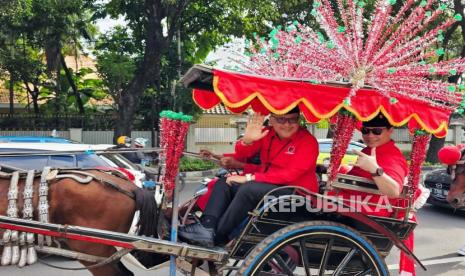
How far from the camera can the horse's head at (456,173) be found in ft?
14.5

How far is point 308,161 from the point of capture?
3320mm

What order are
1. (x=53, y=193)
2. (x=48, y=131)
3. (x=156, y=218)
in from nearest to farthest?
(x=53, y=193) → (x=156, y=218) → (x=48, y=131)

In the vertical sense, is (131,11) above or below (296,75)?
above

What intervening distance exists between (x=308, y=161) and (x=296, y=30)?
99 centimetres

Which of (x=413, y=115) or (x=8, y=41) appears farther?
(x=8, y=41)

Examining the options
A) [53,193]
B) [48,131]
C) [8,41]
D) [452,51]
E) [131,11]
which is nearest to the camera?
[53,193]

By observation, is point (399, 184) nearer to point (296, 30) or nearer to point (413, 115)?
point (413, 115)

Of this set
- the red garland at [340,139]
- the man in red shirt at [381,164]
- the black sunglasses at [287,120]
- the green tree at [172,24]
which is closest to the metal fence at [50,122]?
the green tree at [172,24]

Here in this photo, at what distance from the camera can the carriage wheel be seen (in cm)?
290

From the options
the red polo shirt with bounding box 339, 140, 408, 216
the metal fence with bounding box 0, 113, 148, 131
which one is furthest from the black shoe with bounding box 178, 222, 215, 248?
the metal fence with bounding box 0, 113, 148, 131

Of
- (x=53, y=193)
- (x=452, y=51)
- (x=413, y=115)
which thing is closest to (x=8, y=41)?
(x=53, y=193)

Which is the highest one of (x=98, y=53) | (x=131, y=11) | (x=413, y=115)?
(x=131, y=11)

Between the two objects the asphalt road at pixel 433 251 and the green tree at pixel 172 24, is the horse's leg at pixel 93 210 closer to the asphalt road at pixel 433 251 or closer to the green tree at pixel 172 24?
the asphalt road at pixel 433 251

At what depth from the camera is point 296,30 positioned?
325cm
